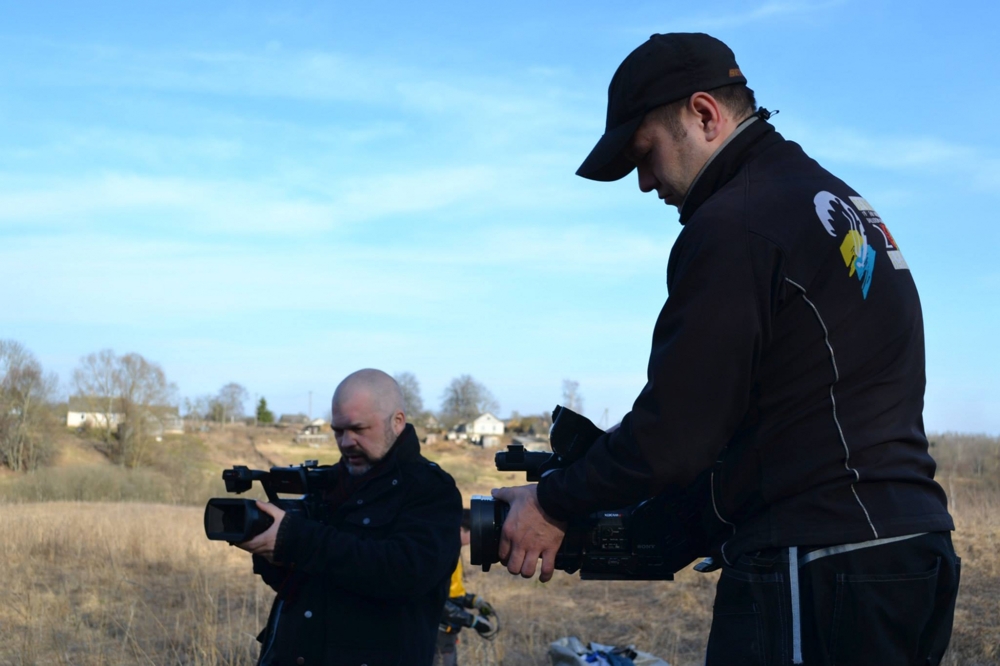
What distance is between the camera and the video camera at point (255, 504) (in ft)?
11.1

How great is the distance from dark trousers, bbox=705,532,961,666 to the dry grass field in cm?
427

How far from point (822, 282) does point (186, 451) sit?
42564 millimetres

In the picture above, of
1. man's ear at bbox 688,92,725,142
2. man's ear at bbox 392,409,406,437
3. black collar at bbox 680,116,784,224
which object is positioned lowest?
man's ear at bbox 392,409,406,437

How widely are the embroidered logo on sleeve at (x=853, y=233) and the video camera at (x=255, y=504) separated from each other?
7.55ft

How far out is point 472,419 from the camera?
81.4 metres

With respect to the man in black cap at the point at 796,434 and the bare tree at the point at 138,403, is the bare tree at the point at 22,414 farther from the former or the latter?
the man in black cap at the point at 796,434

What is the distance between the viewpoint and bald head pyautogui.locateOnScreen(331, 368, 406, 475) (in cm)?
412

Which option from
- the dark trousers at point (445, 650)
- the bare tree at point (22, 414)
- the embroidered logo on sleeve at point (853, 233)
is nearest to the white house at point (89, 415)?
the bare tree at point (22, 414)

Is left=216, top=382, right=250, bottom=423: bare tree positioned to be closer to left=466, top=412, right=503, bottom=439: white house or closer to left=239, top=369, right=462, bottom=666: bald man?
left=466, top=412, right=503, bottom=439: white house

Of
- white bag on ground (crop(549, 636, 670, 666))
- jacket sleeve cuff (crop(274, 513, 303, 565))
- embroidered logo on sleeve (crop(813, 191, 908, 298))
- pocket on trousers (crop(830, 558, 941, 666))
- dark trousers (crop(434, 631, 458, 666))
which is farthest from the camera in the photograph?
white bag on ground (crop(549, 636, 670, 666))

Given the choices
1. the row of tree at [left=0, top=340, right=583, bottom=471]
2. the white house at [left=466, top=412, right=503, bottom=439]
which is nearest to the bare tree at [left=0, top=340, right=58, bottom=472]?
the row of tree at [left=0, top=340, right=583, bottom=471]

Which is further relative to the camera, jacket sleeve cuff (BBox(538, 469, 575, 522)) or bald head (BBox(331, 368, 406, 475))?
bald head (BBox(331, 368, 406, 475))

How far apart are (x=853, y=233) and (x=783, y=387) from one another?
37cm

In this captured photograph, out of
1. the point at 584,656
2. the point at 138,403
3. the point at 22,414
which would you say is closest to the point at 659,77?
the point at 584,656
